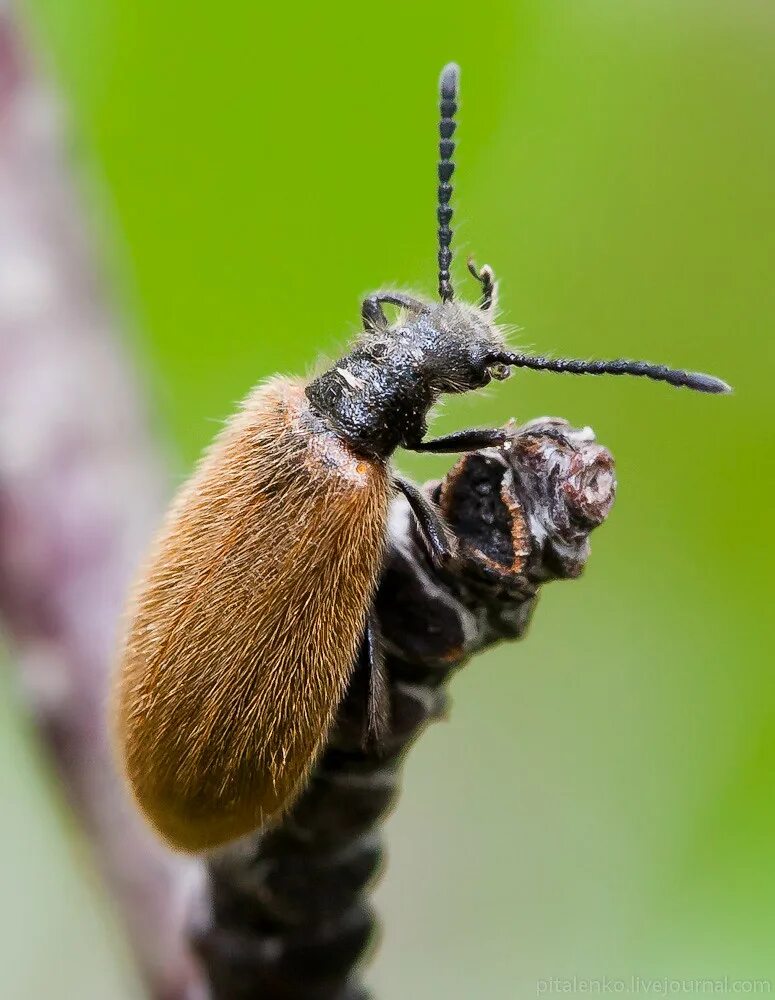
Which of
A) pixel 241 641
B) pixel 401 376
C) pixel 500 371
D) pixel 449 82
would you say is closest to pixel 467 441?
pixel 401 376

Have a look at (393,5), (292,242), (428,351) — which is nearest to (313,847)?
(428,351)

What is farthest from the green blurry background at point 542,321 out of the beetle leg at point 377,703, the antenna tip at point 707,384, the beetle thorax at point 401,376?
the beetle leg at point 377,703

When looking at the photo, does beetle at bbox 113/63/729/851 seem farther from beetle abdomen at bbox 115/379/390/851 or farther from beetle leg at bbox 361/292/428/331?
beetle leg at bbox 361/292/428/331

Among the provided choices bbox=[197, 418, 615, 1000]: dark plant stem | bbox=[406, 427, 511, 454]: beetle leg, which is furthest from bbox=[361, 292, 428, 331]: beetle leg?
bbox=[197, 418, 615, 1000]: dark plant stem

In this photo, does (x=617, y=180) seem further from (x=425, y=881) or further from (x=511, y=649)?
(x=425, y=881)

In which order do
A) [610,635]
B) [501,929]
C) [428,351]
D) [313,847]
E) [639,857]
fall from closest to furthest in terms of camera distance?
1. [313,847]
2. [428,351]
3. [639,857]
4. [501,929]
5. [610,635]

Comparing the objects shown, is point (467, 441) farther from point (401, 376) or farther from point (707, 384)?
point (707, 384)
